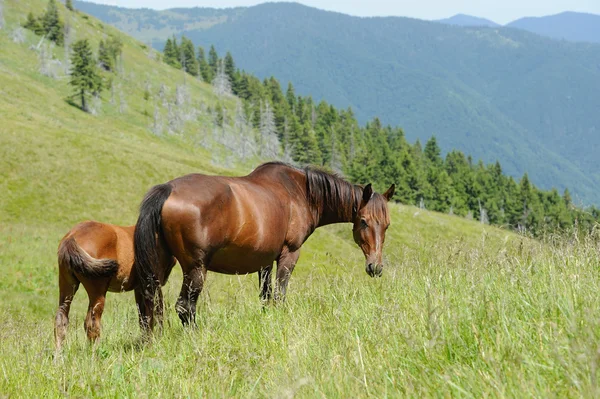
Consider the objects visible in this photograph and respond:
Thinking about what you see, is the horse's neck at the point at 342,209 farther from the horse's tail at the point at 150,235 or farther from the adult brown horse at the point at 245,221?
the horse's tail at the point at 150,235

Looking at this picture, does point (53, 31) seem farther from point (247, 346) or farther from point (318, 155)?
point (247, 346)

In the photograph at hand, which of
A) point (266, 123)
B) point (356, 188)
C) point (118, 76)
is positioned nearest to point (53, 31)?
point (118, 76)

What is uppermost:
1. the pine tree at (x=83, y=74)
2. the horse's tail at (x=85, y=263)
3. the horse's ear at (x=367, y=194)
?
the horse's ear at (x=367, y=194)

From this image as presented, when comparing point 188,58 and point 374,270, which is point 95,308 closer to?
point 374,270

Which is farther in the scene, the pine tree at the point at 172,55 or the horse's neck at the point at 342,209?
the pine tree at the point at 172,55

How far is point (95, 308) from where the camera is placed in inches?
357

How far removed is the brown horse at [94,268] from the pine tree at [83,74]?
280 feet

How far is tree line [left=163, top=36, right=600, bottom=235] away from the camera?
11081cm

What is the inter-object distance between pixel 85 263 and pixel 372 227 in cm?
468

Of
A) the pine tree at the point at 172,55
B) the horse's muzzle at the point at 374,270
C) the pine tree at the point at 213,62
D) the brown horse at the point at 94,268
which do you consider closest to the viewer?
the brown horse at the point at 94,268

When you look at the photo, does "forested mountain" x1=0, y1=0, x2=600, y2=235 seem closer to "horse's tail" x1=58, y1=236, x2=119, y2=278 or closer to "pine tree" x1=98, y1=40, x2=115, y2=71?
"pine tree" x1=98, y1=40, x2=115, y2=71

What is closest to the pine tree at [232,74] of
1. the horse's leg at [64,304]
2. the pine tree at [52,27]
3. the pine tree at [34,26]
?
the pine tree at [52,27]

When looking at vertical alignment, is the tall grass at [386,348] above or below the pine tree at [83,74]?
above

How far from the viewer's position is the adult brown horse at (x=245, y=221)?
740 cm
